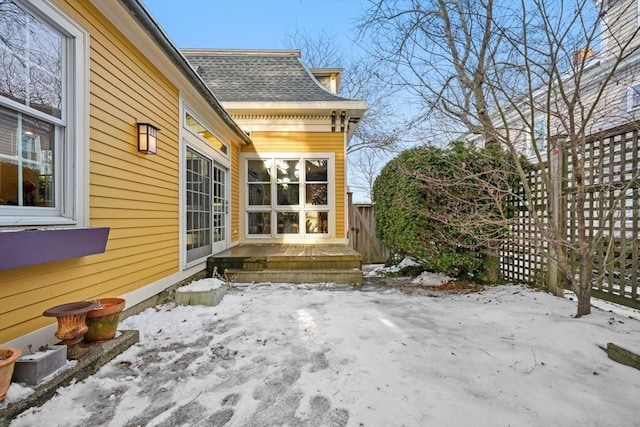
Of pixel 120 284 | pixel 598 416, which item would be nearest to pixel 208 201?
pixel 120 284

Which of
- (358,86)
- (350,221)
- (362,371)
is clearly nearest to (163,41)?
(362,371)

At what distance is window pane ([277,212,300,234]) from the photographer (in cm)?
725

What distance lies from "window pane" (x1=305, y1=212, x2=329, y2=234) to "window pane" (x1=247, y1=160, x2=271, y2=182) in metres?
1.34

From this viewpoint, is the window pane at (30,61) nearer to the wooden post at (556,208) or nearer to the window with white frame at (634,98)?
the window with white frame at (634,98)

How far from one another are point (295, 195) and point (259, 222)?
1.09 meters

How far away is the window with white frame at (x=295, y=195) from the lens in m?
7.19

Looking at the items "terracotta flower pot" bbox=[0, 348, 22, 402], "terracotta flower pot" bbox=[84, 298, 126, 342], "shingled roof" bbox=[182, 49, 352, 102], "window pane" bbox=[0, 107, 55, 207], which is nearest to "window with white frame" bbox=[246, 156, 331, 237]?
"shingled roof" bbox=[182, 49, 352, 102]

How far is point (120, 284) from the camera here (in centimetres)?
286

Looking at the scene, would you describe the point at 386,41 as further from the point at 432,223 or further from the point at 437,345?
the point at 437,345

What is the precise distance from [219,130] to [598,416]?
234 inches

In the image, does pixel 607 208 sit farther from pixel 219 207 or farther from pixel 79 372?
pixel 219 207

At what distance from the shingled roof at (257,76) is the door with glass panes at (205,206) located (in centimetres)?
221

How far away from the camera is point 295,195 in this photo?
7.23m

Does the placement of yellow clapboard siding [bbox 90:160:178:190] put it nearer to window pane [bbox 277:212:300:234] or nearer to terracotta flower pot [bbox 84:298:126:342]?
terracotta flower pot [bbox 84:298:126:342]
